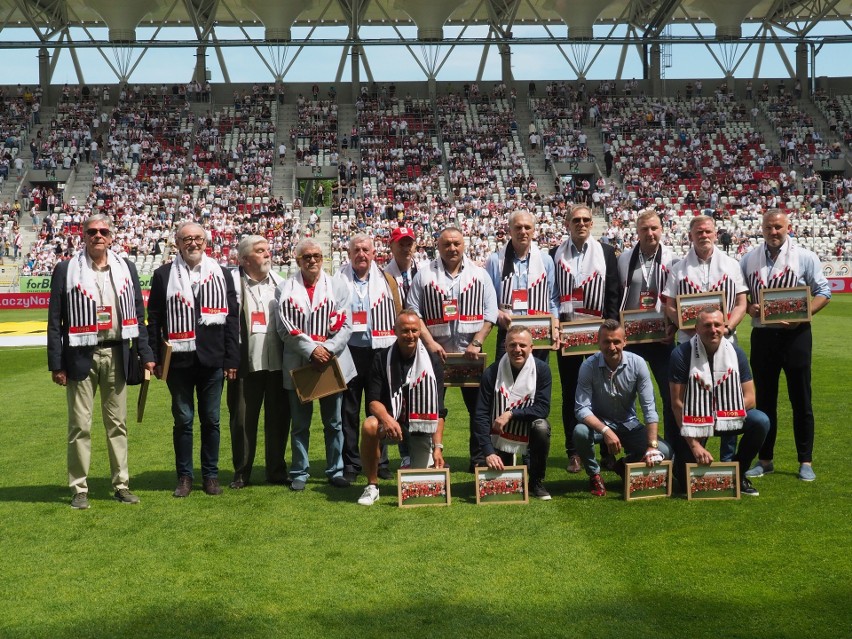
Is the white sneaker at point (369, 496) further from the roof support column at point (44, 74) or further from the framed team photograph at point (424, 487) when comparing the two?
the roof support column at point (44, 74)

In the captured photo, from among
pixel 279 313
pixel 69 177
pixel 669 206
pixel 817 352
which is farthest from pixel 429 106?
pixel 279 313

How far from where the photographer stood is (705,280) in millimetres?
7117

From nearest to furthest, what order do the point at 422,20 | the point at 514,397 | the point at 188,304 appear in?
the point at 514,397
the point at 188,304
the point at 422,20

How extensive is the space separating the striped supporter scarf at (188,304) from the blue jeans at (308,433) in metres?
0.83

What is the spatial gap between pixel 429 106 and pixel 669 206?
14421 mm

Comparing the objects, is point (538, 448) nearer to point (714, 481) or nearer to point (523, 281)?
point (714, 481)

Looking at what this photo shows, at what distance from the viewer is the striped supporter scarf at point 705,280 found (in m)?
7.11

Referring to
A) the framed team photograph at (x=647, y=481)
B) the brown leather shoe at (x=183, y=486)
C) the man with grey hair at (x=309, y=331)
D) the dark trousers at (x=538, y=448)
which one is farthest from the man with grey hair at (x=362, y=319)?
the framed team photograph at (x=647, y=481)

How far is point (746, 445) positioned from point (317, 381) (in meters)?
3.08

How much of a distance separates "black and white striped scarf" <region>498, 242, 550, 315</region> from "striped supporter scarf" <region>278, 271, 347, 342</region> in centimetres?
130

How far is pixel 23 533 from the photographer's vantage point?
596 centimetres

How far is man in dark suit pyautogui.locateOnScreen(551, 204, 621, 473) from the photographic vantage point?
725 cm

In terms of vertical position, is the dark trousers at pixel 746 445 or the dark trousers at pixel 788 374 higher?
the dark trousers at pixel 788 374

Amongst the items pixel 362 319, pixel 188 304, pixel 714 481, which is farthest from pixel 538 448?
pixel 188 304
